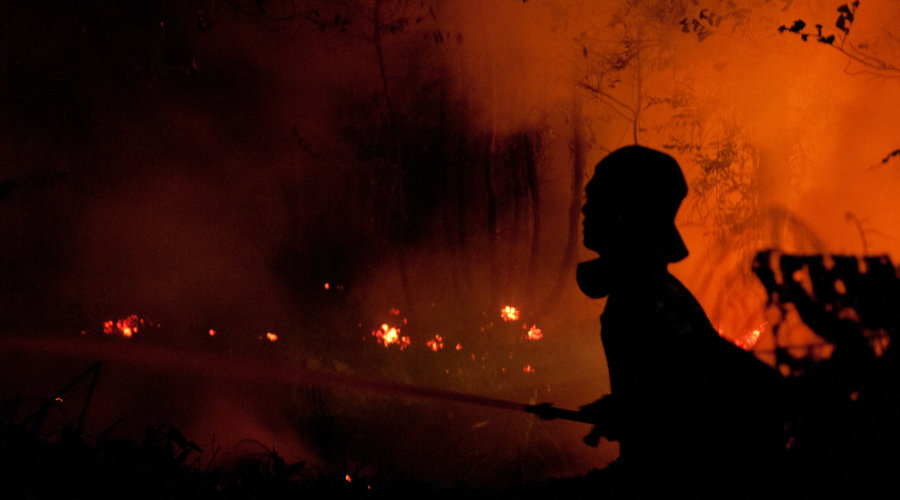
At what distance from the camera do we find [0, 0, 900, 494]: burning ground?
605 centimetres

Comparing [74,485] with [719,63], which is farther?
[719,63]

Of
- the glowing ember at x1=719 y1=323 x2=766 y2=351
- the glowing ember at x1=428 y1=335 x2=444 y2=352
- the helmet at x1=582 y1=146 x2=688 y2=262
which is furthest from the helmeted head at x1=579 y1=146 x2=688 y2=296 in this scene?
the glowing ember at x1=719 y1=323 x2=766 y2=351

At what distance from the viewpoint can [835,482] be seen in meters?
2.01

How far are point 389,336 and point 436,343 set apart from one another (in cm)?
81

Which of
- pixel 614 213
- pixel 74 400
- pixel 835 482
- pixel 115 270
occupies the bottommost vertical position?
pixel 835 482

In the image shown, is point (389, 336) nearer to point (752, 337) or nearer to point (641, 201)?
point (752, 337)

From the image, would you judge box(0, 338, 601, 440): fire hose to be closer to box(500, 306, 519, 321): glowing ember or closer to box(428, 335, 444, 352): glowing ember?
box(428, 335, 444, 352): glowing ember

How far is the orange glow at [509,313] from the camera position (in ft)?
24.9

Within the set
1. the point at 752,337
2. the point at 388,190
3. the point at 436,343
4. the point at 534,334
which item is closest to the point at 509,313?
the point at 534,334

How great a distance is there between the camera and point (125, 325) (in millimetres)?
7441

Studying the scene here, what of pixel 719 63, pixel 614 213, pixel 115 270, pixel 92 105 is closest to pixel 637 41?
pixel 719 63

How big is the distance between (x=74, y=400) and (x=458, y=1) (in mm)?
8504

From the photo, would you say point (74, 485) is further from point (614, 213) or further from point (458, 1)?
point (458, 1)

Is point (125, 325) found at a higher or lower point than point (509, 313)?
lower
